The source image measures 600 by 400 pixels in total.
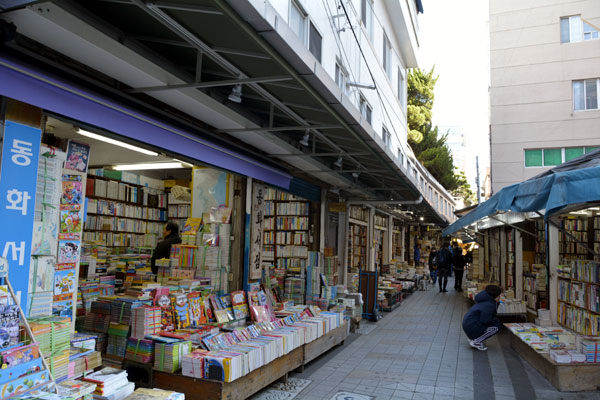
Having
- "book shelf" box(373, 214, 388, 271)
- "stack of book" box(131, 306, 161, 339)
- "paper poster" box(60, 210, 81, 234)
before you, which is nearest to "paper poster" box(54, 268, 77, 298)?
"paper poster" box(60, 210, 81, 234)

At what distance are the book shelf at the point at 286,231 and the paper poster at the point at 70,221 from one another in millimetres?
6257

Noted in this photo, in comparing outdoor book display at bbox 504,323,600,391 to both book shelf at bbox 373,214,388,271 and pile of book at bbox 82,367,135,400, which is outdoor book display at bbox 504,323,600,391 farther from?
book shelf at bbox 373,214,388,271

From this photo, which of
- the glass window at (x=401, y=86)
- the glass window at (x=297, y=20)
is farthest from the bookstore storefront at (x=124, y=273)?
the glass window at (x=401, y=86)

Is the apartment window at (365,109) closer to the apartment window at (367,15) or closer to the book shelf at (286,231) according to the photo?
the apartment window at (367,15)

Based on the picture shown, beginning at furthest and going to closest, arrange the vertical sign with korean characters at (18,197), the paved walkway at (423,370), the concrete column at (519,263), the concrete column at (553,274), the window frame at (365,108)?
1. the window frame at (365,108)
2. the concrete column at (519,263)
3. the concrete column at (553,274)
4. the paved walkway at (423,370)
5. the vertical sign with korean characters at (18,197)

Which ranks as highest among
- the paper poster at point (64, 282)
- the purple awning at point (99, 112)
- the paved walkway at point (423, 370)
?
the purple awning at point (99, 112)

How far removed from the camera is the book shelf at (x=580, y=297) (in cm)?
667

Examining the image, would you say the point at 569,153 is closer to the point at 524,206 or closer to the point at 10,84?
the point at 524,206

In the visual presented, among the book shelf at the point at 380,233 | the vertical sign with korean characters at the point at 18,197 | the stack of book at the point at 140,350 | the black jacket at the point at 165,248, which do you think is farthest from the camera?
the book shelf at the point at 380,233

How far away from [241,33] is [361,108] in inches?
411

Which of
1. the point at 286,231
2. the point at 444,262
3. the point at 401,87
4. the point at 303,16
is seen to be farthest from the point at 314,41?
the point at 444,262

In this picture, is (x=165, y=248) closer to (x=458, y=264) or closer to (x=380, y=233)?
(x=380, y=233)

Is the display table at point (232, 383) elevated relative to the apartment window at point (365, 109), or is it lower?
lower

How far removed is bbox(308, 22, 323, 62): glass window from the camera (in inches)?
389
